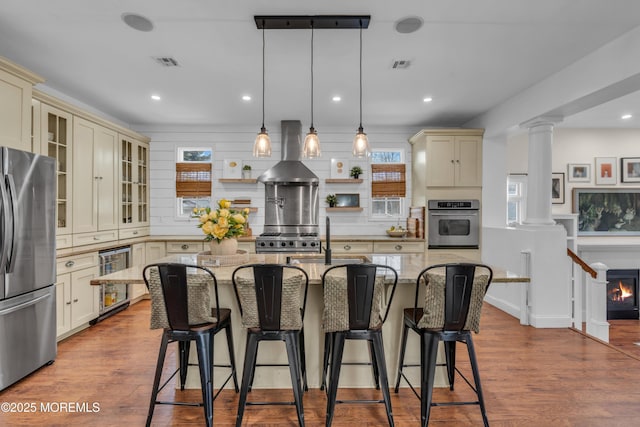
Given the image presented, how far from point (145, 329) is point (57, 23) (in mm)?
2925

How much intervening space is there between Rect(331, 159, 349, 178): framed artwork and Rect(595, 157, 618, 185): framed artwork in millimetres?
3969

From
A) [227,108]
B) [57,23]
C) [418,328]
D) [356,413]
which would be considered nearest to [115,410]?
[356,413]

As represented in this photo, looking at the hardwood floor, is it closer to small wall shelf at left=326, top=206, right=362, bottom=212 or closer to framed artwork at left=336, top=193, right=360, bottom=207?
small wall shelf at left=326, top=206, right=362, bottom=212

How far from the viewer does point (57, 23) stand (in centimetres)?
257

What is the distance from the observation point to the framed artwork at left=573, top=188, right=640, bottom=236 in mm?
5621

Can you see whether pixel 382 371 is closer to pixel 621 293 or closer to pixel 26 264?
pixel 26 264

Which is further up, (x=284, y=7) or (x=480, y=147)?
(x=284, y=7)

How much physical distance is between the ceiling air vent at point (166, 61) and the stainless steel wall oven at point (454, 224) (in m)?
3.57

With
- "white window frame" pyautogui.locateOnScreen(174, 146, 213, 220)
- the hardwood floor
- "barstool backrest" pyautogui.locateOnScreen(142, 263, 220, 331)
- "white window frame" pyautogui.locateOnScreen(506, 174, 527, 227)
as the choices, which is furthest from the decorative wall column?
"white window frame" pyautogui.locateOnScreen(174, 146, 213, 220)

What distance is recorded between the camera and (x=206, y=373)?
6.68ft

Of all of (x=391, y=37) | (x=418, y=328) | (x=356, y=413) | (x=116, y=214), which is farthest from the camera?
(x=116, y=214)

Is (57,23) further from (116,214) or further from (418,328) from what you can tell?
(418,328)

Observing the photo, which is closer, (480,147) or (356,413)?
(356,413)

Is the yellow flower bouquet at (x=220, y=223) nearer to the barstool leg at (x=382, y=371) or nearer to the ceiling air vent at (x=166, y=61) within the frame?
the barstool leg at (x=382, y=371)
